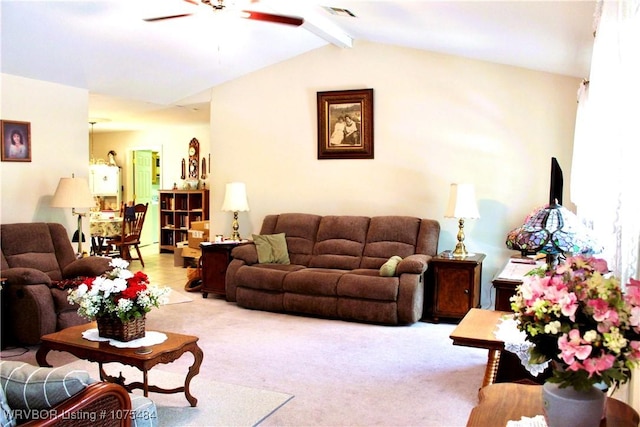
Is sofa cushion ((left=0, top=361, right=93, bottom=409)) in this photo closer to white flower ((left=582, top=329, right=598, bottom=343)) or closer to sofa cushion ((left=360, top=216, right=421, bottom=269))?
Result: white flower ((left=582, top=329, right=598, bottom=343))

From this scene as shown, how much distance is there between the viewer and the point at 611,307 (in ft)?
4.44

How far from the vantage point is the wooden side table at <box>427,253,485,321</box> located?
525cm

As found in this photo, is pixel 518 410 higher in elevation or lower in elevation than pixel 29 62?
lower

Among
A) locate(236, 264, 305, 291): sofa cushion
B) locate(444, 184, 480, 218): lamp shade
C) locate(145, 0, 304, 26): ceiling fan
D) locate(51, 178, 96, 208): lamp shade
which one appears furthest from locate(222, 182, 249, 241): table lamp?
locate(145, 0, 304, 26): ceiling fan

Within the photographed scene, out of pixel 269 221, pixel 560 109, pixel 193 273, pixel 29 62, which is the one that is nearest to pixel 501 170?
pixel 560 109

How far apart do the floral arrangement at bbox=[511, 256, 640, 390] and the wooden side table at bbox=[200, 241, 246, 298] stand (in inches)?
200

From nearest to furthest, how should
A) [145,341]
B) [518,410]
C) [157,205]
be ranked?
[518,410]
[145,341]
[157,205]

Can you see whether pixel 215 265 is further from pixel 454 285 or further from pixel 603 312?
pixel 603 312

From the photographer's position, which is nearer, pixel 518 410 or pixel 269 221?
pixel 518 410

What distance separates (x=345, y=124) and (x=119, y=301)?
13.1ft

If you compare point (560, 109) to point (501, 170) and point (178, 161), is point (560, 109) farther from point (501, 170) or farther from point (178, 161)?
point (178, 161)

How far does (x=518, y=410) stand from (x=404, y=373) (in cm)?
234

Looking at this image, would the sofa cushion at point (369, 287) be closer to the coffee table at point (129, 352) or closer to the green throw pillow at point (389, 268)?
the green throw pillow at point (389, 268)

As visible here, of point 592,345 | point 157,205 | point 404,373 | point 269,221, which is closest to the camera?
point 592,345
